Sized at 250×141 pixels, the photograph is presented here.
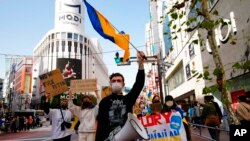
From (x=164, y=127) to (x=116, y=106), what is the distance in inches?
80.6

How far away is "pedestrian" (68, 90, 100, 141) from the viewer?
20.0 ft

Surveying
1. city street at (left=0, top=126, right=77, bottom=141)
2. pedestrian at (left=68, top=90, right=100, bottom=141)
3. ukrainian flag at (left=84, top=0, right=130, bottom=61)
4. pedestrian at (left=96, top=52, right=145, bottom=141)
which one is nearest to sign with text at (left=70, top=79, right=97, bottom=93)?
city street at (left=0, top=126, right=77, bottom=141)

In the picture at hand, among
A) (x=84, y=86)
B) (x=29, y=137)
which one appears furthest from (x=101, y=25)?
(x=29, y=137)

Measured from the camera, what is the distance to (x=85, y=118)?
20.4 ft

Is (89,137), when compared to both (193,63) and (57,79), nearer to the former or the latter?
(57,79)

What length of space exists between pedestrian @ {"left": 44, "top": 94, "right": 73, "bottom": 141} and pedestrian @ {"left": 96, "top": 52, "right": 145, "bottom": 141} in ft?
9.87

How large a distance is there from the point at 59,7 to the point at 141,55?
88.0 metres

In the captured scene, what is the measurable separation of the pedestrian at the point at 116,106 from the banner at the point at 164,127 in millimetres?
1786

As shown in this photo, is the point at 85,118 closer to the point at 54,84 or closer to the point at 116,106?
the point at 54,84

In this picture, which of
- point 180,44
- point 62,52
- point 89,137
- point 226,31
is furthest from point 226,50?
point 62,52

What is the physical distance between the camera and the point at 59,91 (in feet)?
25.5

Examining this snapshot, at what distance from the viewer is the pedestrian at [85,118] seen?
6090 mm

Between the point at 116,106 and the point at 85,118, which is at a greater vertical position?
the point at 116,106

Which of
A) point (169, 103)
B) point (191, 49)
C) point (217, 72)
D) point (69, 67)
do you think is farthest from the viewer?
point (69, 67)
